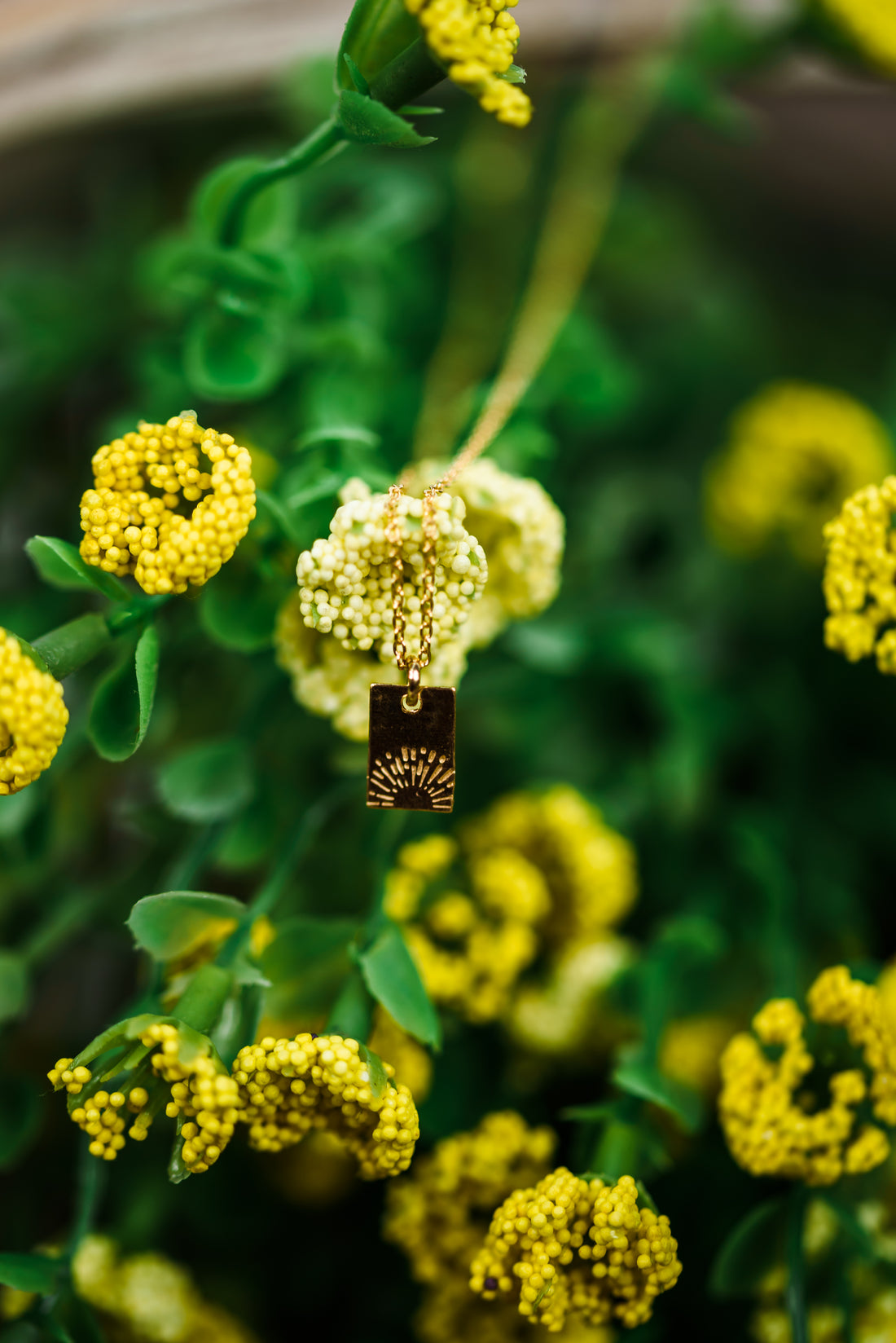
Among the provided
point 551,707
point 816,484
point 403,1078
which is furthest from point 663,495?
point 403,1078

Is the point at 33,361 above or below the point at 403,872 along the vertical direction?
above

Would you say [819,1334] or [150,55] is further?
[150,55]

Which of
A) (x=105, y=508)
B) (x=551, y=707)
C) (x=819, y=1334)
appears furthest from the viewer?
(x=551, y=707)

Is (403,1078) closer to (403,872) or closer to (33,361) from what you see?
(403,872)

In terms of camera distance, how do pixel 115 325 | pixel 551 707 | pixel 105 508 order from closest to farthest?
pixel 105 508
pixel 551 707
pixel 115 325

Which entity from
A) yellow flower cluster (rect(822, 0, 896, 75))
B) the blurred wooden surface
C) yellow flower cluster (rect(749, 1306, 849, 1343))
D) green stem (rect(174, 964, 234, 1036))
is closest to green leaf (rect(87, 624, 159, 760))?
green stem (rect(174, 964, 234, 1036))

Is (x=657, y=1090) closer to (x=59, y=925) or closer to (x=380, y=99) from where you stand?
(x=59, y=925)

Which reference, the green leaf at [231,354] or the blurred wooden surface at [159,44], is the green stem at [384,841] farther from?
the blurred wooden surface at [159,44]
